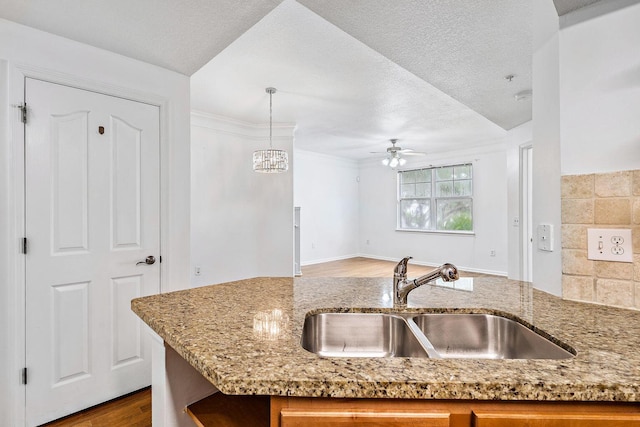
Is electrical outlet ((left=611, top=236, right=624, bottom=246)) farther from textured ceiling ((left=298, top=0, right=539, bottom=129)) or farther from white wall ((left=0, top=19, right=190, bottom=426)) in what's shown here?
white wall ((left=0, top=19, right=190, bottom=426))

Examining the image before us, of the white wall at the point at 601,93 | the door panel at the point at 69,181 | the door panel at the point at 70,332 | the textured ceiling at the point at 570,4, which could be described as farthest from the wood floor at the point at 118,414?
the textured ceiling at the point at 570,4

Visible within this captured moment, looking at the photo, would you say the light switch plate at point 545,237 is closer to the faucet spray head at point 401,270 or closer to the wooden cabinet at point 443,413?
the faucet spray head at point 401,270

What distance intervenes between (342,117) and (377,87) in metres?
1.09

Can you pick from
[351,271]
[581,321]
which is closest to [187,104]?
[581,321]

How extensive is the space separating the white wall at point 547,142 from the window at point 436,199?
533 centimetres

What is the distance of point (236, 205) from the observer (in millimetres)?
4574

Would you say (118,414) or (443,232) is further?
(443,232)

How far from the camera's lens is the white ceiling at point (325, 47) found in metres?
1.71

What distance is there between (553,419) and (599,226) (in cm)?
84

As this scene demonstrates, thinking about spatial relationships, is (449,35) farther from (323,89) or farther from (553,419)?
(553,419)

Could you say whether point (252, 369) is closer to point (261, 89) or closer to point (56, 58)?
point (56, 58)

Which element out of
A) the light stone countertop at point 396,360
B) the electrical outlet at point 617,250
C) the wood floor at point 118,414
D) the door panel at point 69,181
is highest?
the door panel at point 69,181

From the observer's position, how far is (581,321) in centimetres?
100

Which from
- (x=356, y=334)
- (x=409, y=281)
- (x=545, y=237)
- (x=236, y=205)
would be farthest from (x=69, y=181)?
(x=236, y=205)
